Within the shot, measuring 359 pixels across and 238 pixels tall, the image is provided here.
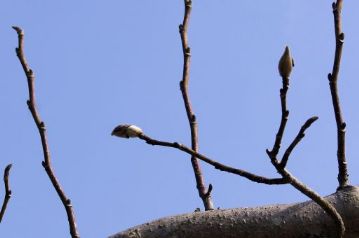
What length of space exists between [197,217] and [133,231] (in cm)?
15

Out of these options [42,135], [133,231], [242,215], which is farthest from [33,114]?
[242,215]

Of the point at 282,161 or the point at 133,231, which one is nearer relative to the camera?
the point at 282,161

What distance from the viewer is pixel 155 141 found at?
1.29 m

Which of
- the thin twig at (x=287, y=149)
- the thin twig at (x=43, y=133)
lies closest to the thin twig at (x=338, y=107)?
the thin twig at (x=287, y=149)

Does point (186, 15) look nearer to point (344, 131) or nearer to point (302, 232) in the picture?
point (344, 131)

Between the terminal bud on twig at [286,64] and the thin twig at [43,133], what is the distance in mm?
933

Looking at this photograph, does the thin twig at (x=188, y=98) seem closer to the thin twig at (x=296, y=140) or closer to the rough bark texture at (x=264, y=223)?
the rough bark texture at (x=264, y=223)

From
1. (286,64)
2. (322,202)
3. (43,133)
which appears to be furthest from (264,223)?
(43,133)

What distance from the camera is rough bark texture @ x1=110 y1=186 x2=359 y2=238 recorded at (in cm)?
147

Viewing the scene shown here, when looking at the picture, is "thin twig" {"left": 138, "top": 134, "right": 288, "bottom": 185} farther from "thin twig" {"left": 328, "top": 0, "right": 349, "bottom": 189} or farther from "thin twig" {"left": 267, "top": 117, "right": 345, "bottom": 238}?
"thin twig" {"left": 328, "top": 0, "right": 349, "bottom": 189}

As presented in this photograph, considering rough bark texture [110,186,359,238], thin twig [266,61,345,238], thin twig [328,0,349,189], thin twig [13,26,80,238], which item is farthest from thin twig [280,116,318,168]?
thin twig [13,26,80,238]

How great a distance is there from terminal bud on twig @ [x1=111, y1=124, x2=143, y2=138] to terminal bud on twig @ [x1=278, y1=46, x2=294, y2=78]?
12.4 inches

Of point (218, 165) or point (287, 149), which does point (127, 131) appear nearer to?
point (218, 165)

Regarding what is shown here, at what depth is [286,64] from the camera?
1344mm
